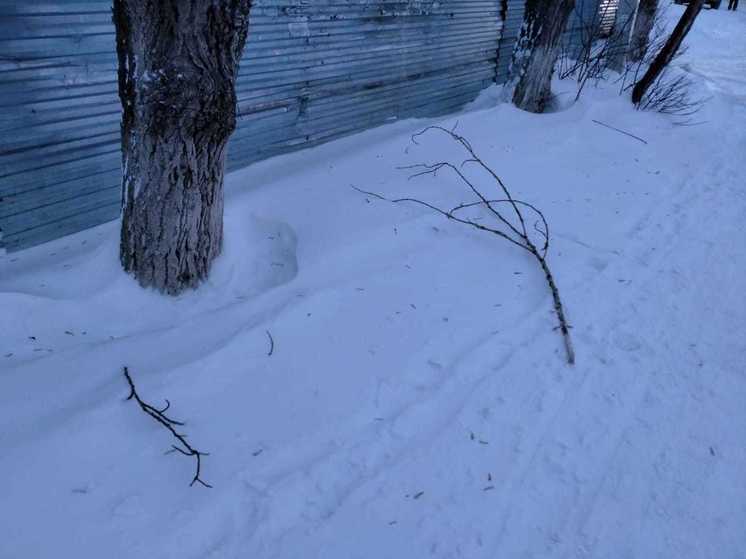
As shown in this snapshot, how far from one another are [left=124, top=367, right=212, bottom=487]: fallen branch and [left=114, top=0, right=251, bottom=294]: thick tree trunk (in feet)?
2.69

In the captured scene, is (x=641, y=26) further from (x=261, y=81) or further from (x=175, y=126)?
(x=175, y=126)

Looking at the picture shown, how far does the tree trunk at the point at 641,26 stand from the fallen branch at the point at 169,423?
10664 millimetres

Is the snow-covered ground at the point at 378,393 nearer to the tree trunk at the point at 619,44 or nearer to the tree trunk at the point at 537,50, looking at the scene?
the tree trunk at the point at 537,50

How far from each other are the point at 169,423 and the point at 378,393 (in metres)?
0.92

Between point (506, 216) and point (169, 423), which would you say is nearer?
point (169, 423)

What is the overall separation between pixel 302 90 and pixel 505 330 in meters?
3.06

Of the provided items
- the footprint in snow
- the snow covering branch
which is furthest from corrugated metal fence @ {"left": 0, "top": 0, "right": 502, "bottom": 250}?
the footprint in snow

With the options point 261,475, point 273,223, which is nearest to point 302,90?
point 273,223

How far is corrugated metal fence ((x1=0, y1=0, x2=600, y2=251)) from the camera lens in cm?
310

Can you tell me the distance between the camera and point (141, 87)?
244 centimetres

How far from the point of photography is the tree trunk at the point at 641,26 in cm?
1005

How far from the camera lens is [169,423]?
221 centimetres

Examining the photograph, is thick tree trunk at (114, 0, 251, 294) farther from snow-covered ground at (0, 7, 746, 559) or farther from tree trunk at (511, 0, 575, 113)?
tree trunk at (511, 0, 575, 113)

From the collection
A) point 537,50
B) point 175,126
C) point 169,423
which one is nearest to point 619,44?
point 537,50
